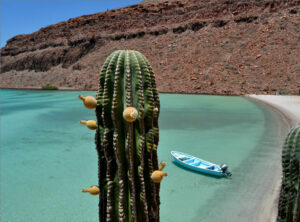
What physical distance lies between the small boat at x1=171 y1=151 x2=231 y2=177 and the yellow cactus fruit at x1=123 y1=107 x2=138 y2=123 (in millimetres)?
5601

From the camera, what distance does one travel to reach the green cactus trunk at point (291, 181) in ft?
8.46

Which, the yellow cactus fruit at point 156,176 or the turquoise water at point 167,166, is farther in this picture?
the turquoise water at point 167,166

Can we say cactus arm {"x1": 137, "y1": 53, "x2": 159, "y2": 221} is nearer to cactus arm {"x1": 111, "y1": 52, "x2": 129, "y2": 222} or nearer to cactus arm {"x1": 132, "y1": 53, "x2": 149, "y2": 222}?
cactus arm {"x1": 132, "y1": 53, "x2": 149, "y2": 222}

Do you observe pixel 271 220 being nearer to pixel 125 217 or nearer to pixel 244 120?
pixel 125 217

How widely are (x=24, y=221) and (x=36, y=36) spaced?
65.2m

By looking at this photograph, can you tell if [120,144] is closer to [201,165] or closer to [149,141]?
[149,141]

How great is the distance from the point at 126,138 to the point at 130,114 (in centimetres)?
26

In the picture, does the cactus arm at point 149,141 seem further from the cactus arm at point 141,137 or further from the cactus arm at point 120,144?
the cactus arm at point 120,144

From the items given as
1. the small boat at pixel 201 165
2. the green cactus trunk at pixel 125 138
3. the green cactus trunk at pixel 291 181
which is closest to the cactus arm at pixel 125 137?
the green cactus trunk at pixel 125 138

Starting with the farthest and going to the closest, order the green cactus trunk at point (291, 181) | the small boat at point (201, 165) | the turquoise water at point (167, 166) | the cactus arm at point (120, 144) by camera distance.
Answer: the small boat at point (201, 165)
the turquoise water at point (167, 166)
the green cactus trunk at point (291, 181)
the cactus arm at point (120, 144)

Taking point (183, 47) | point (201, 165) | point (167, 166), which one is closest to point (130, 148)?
point (201, 165)

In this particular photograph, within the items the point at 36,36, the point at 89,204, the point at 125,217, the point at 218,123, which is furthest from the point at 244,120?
the point at 36,36

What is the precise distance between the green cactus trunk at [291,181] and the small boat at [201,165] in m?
→ 4.64

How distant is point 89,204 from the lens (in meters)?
6.65
